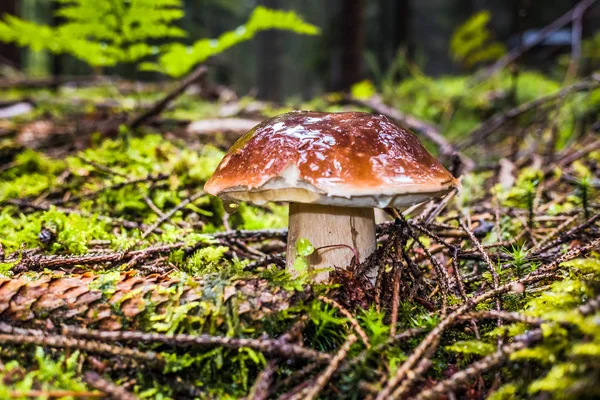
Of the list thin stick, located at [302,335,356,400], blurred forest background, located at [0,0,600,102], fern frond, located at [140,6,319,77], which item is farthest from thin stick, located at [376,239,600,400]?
blurred forest background, located at [0,0,600,102]

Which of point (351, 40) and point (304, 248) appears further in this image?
point (351, 40)

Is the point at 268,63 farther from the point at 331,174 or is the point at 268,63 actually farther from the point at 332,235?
the point at 331,174

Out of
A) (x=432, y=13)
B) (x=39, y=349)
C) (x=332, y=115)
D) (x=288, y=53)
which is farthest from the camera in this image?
(x=288, y=53)

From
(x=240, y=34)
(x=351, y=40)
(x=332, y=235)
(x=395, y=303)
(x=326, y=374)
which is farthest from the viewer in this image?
(x=351, y=40)

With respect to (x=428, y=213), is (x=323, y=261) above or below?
below

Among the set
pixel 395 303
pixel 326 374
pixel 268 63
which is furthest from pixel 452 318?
pixel 268 63

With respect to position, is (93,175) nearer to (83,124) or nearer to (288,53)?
(83,124)

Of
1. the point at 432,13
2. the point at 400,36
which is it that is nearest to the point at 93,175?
the point at 400,36

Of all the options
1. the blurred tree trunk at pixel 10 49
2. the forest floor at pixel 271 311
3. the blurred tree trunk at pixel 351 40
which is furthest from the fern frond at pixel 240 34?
the blurred tree trunk at pixel 10 49
